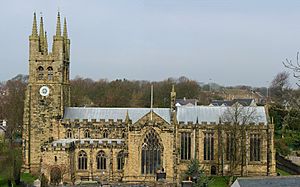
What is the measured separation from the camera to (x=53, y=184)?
145ft

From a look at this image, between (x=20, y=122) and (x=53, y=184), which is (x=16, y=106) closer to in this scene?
(x=20, y=122)

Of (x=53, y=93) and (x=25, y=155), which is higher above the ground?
(x=53, y=93)

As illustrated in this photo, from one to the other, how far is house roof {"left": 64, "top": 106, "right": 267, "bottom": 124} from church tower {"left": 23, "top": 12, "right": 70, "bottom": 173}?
6.75 ft

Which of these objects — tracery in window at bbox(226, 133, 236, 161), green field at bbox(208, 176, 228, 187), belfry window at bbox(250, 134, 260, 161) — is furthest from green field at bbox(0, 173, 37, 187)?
belfry window at bbox(250, 134, 260, 161)

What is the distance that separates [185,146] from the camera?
49.7 m

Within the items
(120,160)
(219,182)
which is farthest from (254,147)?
(120,160)

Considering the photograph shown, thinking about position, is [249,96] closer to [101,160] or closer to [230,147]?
[230,147]

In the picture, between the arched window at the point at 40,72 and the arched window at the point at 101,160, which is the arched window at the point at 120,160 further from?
the arched window at the point at 40,72

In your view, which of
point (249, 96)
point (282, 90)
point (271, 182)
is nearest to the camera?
point (271, 182)

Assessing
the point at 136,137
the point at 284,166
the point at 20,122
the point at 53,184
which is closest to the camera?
the point at 53,184

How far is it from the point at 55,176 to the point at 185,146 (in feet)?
43.6

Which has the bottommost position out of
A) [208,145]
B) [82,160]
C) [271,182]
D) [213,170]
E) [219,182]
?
[219,182]

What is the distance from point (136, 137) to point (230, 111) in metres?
10.2

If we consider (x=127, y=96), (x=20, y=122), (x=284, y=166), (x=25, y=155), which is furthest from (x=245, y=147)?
(x=127, y=96)
